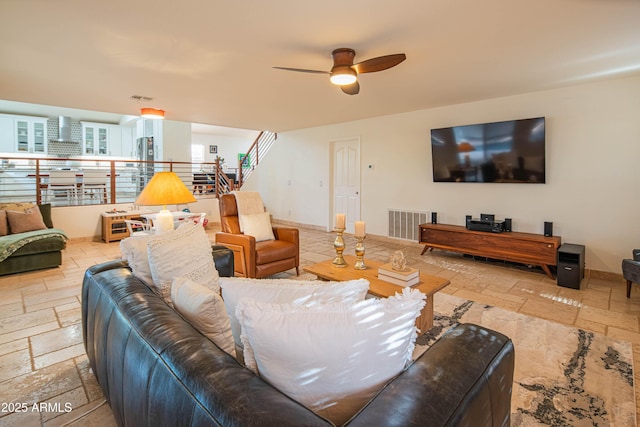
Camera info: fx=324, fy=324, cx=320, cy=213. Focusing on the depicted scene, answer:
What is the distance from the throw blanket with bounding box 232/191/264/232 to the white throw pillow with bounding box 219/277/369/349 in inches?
111

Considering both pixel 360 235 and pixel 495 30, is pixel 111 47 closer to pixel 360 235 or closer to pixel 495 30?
pixel 360 235

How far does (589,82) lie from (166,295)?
5.00 metres

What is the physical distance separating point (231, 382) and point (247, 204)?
3.34 m

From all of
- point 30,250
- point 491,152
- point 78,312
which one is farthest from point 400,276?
point 30,250

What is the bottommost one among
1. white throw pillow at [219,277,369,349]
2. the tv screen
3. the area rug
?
the area rug

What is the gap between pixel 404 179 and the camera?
5730mm

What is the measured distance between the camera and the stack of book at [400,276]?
237 centimetres

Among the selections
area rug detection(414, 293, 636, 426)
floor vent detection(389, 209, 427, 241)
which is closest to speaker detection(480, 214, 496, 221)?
floor vent detection(389, 209, 427, 241)

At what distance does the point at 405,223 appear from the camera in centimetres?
575

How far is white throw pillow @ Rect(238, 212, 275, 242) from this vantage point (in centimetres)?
388

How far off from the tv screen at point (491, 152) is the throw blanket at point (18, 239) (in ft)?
18.1

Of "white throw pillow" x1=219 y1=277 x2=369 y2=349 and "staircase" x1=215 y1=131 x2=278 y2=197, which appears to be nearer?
"white throw pillow" x1=219 y1=277 x2=369 y2=349

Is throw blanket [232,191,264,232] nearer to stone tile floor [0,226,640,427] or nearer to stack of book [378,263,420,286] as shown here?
stone tile floor [0,226,640,427]

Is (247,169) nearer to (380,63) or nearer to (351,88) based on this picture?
(351,88)
